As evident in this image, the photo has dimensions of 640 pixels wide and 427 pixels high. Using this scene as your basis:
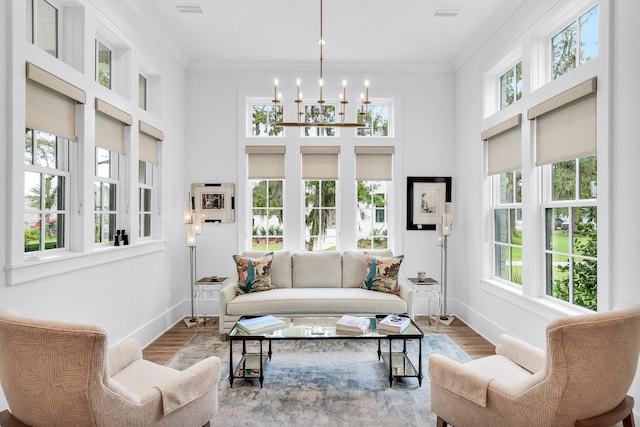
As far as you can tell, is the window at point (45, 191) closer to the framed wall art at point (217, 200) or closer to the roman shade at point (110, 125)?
the roman shade at point (110, 125)

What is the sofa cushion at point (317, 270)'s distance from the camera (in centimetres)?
447

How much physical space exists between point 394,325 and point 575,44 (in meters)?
2.67

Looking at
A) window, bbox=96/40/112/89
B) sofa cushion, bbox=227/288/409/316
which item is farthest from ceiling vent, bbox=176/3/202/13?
sofa cushion, bbox=227/288/409/316

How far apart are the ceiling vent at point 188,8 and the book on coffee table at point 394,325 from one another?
3385mm

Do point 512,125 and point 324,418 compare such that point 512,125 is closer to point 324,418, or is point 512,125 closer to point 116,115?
point 324,418

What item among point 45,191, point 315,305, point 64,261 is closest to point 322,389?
point 315,305

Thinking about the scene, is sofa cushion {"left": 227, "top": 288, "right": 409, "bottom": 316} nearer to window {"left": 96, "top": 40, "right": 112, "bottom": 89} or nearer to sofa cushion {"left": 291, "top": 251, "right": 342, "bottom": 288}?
sofa cushion {"left": 291, "top": 251, "right": 342, "bottom": 288}

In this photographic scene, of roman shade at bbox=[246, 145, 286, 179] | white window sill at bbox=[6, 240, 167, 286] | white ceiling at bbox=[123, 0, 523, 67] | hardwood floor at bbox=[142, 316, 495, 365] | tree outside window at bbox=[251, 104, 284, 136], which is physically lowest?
hardwood floor at bbox=[142, 316, 495, 365]

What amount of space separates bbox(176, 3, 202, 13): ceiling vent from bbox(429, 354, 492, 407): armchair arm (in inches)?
145

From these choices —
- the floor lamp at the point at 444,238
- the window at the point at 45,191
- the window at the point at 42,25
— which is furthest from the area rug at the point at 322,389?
the window at the point at 42,25

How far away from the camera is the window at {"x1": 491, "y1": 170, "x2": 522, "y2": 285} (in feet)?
12.3

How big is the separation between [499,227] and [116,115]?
13.2 ft

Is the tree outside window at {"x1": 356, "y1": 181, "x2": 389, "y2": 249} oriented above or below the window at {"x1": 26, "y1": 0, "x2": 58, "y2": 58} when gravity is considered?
below

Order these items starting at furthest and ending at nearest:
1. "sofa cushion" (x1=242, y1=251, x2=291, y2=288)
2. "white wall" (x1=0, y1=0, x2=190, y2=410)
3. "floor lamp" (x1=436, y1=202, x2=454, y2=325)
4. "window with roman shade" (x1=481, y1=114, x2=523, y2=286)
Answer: "floor lamp" (x1=436, y1=202, x2=454, y2=325) < "sofa cushion" (x1=242, y1=251, x2=291, y2=288) < "window with roman shade" (x1=481, y1=114, x2=523, y2=286) < "white wall" (x1=0, y1=0, x2=190, y2=410)
